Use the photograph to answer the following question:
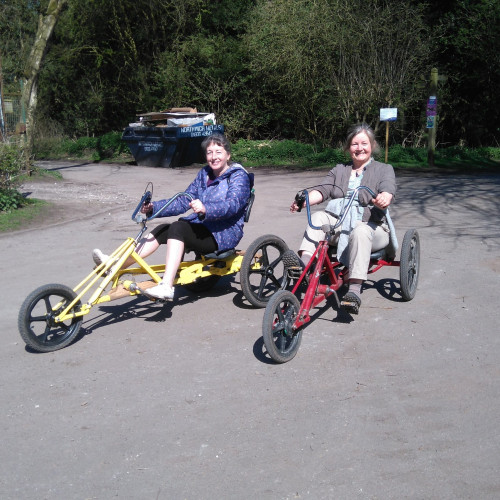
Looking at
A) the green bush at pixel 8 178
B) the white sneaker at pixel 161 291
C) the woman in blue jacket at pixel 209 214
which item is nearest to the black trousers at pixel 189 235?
the woman in blue jacket at pixel 209 214

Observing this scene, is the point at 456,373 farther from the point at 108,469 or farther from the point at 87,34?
the point at 87,34

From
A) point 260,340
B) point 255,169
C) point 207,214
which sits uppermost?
point 207,214

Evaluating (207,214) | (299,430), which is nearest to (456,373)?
(299,430)

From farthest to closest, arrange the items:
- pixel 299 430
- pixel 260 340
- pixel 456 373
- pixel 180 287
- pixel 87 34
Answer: pixel 87 34 < pixel 180 287 < pixel 260 340 < pixel 456 373 < pixel 299 430

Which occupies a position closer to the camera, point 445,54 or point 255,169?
point 255,169

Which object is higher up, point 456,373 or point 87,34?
point 87,34

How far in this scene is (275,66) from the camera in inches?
762

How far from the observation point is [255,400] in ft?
13.0

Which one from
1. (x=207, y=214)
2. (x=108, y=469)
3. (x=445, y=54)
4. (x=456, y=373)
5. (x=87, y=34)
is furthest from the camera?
(x=87, y=34)

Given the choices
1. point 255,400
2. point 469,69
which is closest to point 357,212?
point 255,400

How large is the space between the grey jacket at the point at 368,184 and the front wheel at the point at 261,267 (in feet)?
2.08

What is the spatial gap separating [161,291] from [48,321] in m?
0.87

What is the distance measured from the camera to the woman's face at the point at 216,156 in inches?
222

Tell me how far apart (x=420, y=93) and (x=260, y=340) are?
49.3ft
